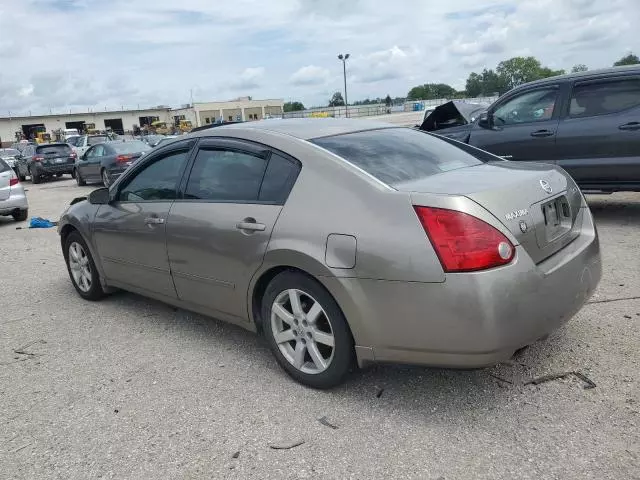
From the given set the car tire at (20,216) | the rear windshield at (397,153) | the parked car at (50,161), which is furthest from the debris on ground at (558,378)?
the parked car at (50,161)

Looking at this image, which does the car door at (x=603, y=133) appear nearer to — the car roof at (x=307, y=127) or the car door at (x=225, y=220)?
the car roof at (x=307, y=127)

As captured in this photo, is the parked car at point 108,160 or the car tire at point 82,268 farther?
the parked car at point 108,160

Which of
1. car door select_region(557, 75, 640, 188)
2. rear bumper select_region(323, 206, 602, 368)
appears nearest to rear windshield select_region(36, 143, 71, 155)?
car door select_region(557, 75, 640, 188)

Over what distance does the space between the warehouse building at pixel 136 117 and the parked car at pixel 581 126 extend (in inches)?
3527

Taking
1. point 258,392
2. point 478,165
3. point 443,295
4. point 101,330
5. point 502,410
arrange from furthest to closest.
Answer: point 101,330, point 478,165, point 258,392, point 502,410, point 443,295

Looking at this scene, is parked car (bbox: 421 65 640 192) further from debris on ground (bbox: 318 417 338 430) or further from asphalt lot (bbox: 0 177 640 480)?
debris on ground (bbox: 318 417 338 430)

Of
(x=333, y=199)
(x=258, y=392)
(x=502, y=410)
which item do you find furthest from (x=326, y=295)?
(x=502, y=410)

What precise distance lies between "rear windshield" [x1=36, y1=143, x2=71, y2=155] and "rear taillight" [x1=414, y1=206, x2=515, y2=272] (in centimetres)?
2346

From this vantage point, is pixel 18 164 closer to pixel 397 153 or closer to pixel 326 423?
pixel 397 153

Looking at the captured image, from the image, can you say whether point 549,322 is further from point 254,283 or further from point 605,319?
point 254,283

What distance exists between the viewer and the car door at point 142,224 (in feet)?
13.9

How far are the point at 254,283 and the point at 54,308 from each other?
2.85 m

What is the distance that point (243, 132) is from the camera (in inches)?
151

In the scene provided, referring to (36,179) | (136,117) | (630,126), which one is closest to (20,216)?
(630,126)
